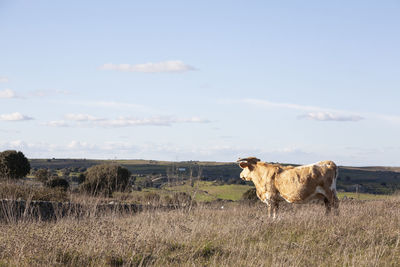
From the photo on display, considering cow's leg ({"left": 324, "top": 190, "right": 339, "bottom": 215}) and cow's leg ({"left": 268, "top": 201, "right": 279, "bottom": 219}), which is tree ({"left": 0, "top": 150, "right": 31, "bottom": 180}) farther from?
cow's leg ({"left": 324, "top": 190, "right": 339, "bottom": 215})

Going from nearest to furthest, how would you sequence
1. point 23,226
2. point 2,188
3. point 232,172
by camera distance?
point 23,226 → point 2,188 → point 232,172

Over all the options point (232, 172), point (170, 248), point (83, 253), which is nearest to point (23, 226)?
point (83, 253)

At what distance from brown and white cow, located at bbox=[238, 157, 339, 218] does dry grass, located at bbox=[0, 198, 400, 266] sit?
541 mm

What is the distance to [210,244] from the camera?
10.3 m

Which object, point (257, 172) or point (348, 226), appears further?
point (257, 172)

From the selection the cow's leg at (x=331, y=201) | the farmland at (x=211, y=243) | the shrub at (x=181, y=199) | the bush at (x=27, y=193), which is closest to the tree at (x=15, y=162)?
the bush at (x=27, y=193)

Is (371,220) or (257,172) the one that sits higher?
(257,172)

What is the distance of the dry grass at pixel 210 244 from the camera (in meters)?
8.71

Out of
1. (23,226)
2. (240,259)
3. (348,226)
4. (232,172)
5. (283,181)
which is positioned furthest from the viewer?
(232,172)

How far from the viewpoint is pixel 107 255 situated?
894cm

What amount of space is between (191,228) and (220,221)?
6.75ft

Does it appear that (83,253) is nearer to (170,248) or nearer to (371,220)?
(170,248)

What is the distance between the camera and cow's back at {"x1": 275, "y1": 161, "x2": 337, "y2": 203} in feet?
40.9

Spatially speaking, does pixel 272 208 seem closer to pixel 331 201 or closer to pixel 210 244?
pixel 331 201
